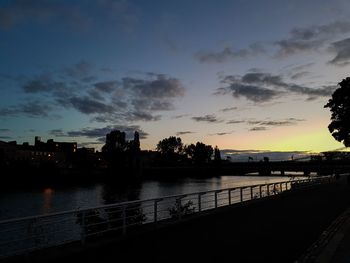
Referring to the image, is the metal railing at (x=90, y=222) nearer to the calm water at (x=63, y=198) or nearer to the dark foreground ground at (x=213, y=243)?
the dark foreground ground at (x=213, y=243)

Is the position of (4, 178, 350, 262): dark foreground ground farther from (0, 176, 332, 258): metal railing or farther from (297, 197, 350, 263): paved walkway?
(0, 176, 332, 258): metal railing

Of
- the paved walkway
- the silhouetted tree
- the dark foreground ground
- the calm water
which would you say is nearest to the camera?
the paved walkway

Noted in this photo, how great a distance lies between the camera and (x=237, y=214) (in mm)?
22938

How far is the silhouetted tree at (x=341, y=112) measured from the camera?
50.2 m

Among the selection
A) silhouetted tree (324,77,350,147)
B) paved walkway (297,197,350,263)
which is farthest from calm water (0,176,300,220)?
paved walkway (297,197,350,263)

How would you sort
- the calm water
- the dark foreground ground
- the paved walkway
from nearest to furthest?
the paved walkway
the dark foreground ground
the calm water

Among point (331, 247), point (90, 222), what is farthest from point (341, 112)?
point (331, 247)

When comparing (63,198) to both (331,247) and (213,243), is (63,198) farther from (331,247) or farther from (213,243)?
(331,247)

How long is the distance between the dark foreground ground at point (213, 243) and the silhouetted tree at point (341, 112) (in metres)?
31.7

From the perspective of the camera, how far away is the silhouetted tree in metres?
50.2

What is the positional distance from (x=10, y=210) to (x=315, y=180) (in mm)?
40226

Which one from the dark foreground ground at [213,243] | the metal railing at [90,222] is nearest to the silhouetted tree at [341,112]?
the metal railing at [90,222]

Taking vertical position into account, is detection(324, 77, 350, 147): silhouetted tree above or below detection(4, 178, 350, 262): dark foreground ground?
above

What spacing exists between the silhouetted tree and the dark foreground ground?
104ft
